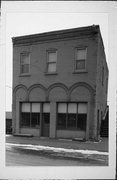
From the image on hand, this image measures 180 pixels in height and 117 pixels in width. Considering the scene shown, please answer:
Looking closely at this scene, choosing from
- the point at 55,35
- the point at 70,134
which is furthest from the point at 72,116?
the point at 55,35

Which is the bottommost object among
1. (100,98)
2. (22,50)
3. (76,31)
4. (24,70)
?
(100,98)

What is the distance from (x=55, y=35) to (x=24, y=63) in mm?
1693

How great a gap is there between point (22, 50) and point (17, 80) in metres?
1.25

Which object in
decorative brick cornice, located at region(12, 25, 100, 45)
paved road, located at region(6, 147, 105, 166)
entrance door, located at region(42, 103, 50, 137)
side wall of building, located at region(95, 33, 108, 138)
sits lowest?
paved road, located at region(6, 147, 105, 166)

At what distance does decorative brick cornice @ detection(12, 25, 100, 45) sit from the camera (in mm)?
5879

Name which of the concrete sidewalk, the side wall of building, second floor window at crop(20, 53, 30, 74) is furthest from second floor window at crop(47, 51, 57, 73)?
the concrete sidewalk

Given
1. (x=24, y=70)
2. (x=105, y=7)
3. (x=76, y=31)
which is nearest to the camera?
(x=105, y=7)

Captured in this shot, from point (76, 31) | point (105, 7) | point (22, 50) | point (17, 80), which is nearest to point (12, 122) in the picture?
point (17, 80)

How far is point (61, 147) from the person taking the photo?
601 centimetres

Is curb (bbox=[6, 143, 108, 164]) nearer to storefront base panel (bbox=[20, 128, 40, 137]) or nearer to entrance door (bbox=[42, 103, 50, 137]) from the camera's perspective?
storefront base panel (bbox=[20, 128, 40, 137])

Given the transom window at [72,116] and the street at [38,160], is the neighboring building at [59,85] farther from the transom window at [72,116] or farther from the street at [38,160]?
the street at [38,160]

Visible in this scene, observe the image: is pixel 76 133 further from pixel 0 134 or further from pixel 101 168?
pixel 0 134

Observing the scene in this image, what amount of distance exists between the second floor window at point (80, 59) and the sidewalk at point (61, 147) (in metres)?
2.87

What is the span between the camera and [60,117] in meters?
6.90
